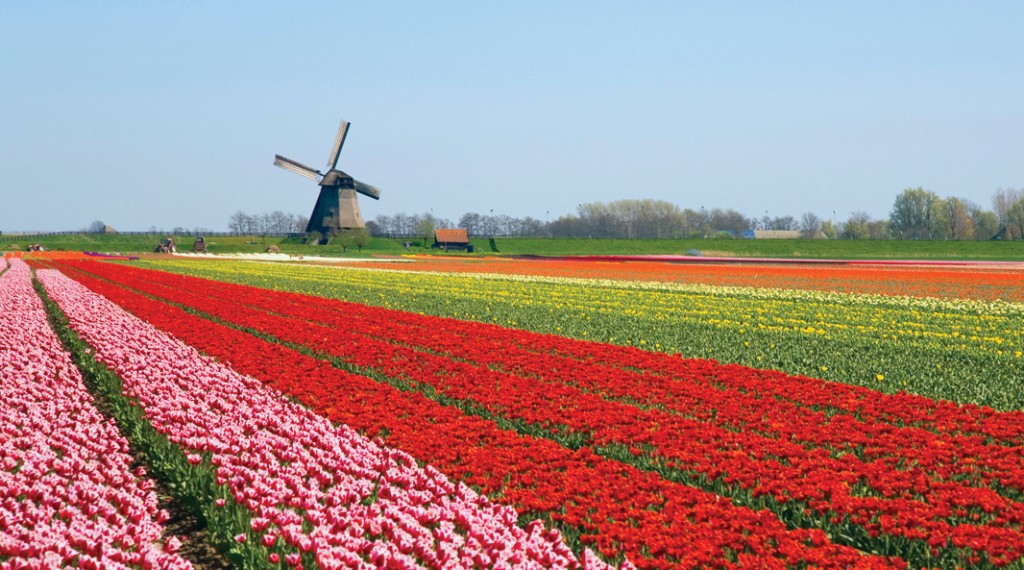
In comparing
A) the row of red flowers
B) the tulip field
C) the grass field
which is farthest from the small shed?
the row of red flowers

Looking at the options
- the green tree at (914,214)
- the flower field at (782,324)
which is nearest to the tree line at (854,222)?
the green tree at (914,214)

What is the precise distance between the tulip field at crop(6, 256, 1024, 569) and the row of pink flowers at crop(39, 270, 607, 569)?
0.03 meters

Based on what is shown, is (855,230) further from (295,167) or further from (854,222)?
(295,167)

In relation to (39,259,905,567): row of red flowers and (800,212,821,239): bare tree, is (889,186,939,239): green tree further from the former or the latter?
(39,259,905,567): row of red flowers

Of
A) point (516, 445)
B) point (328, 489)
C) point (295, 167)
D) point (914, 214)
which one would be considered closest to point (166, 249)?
point (295, 167)

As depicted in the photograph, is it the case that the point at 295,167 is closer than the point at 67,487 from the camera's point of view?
No

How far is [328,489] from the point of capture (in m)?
7.01

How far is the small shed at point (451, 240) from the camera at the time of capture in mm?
107500

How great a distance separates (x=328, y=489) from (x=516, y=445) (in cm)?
211

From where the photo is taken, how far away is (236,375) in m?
12.4

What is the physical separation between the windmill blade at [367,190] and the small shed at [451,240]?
35.4 ft

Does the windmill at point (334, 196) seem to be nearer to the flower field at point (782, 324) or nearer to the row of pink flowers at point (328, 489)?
the flower field at point (782, 324)

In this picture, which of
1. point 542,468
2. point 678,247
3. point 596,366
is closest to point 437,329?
point 596,366

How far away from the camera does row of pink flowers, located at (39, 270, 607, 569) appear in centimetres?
548
